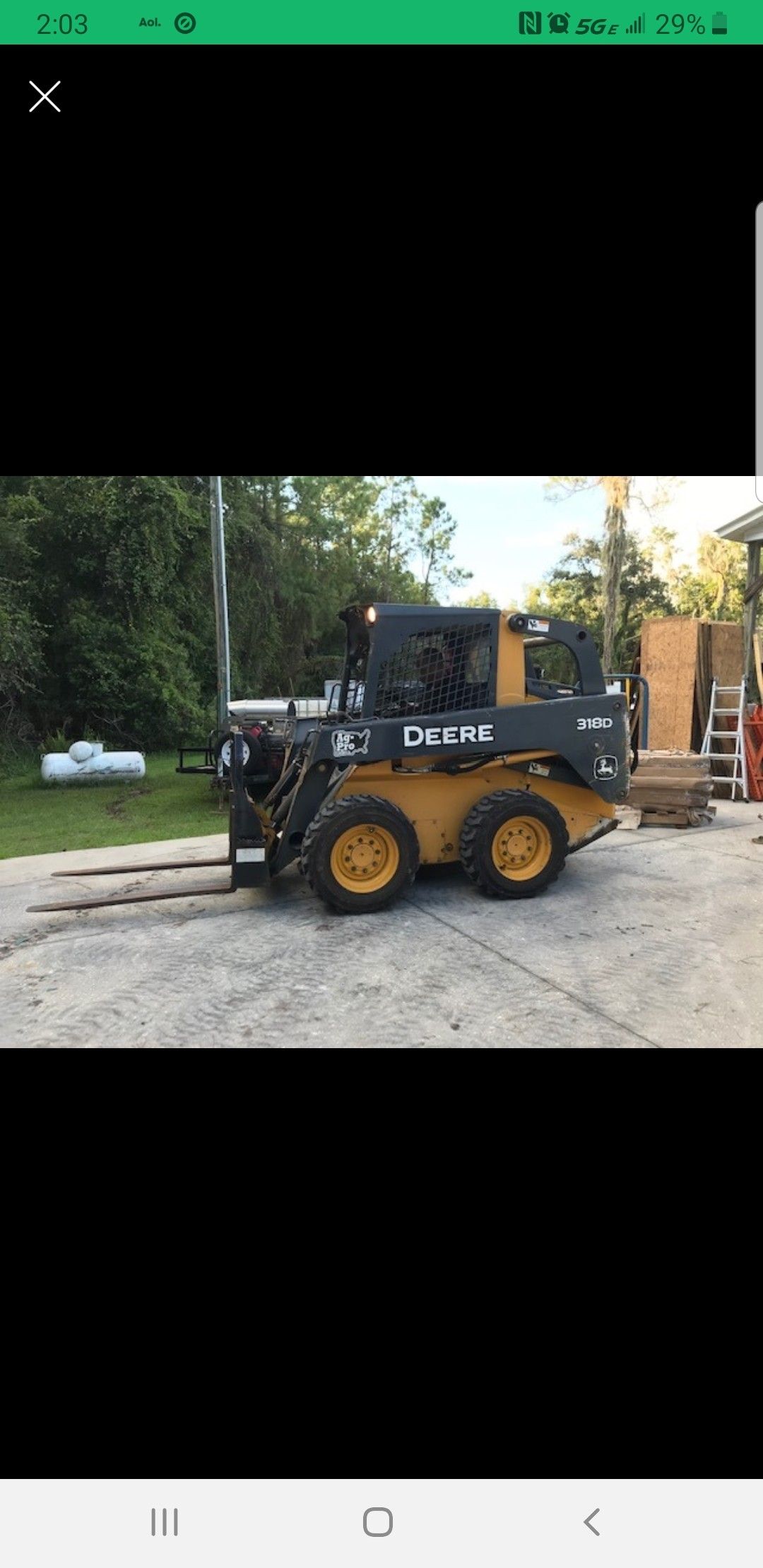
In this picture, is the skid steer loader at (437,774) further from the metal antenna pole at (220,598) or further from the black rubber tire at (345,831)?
the metal antenna pole at (220,598)

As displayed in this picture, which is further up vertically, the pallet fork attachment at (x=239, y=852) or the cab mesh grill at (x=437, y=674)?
the cab mesh grill at (x=437, y=674)

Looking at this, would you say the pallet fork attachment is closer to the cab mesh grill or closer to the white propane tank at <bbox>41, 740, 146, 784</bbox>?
the cab mesh grill

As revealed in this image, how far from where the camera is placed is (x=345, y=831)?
5.01 meters

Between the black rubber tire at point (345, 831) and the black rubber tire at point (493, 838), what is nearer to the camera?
the black rubber tire at point (345, 831)

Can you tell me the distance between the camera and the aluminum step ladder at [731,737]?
993 cm

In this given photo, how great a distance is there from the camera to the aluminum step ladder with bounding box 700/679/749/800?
9.93 meters

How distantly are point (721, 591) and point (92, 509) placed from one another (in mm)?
20158

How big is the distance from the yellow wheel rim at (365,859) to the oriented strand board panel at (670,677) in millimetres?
6538

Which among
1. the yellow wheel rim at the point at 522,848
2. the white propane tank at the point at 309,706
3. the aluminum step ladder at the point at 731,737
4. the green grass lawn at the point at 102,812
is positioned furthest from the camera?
the aluminum step ladder at the point at 731,737

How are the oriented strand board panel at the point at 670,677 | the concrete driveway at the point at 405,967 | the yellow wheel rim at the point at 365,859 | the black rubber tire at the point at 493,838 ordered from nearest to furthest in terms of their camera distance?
the concrete driveway at the point at 405,967, the yellow wheel rim at the point at 365,859, the black rubber tire at the point at 493,838, the oriented strand board panel at the point at 670,677

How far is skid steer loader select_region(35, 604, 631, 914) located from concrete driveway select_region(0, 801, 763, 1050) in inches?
11.1

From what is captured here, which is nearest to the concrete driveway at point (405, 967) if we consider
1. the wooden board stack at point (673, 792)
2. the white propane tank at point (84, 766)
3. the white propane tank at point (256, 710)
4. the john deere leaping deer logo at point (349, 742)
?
the john deere leaping deer logo at point (349, 742)

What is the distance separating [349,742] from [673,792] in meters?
4.46

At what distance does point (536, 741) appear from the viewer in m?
5.48
